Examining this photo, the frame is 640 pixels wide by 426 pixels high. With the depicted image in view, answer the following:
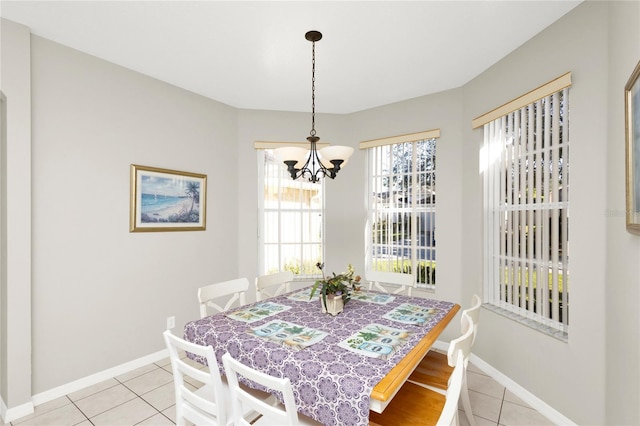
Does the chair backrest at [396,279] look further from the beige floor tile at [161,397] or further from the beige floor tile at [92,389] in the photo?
the beige floor tile at [92,389]

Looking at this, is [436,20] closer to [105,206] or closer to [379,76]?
[379,76]

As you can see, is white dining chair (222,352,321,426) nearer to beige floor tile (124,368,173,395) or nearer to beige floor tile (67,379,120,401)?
beige floor tile (124,368,173,395)

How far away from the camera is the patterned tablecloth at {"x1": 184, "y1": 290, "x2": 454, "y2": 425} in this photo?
119 cm

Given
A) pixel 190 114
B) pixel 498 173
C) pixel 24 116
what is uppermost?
pixel 190 114

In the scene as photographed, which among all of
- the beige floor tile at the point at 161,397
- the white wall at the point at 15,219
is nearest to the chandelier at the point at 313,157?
the white wall at the point at 15,219

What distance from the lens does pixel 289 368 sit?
1332 millimetres

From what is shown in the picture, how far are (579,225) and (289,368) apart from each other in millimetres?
2056

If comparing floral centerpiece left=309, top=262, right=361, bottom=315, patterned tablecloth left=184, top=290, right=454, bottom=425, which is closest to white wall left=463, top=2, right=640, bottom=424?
patterned tablecloth left=184, top=290, right=454, bottom=425

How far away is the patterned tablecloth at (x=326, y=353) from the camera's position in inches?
46.7

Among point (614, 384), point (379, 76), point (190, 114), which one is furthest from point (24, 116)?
point (614, 384)

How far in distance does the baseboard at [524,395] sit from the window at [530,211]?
534 mm

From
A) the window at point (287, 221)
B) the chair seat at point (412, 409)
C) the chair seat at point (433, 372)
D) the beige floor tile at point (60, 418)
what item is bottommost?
the beige floor tile at point (60, 418)

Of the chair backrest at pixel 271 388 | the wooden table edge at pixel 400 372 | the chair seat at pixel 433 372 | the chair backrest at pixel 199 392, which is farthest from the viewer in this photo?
the chair seat at pixel 433 372

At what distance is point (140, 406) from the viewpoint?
226 centimetres
